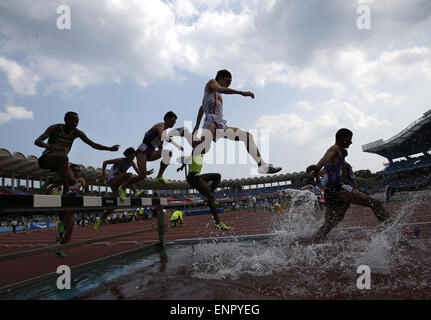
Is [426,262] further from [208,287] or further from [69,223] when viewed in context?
[69,223]

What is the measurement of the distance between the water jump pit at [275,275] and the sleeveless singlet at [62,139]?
6.46 ft

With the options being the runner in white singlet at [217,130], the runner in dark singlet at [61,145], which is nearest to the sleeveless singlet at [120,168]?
the runner in dark singlet at [61,145]

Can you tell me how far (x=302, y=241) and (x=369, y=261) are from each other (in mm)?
1818

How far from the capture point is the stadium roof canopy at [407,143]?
118 ft

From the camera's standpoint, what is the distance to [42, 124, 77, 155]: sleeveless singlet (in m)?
4.18

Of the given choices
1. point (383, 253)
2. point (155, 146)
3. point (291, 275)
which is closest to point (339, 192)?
point (383, 253)

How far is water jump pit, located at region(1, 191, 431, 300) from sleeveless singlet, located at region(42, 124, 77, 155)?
197 cm

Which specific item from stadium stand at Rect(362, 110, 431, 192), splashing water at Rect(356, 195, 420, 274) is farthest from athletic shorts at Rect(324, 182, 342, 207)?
stadium stand at Rect(362, 110, 431, 192)

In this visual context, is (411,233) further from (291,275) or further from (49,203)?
(49,203)

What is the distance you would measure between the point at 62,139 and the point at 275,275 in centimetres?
377

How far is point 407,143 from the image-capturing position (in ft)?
139

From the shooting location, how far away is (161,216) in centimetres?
557

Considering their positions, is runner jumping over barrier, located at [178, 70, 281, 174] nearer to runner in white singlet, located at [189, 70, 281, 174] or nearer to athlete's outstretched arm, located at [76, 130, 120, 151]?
runner in white singlet, located at [189, 70, 281, 174]
